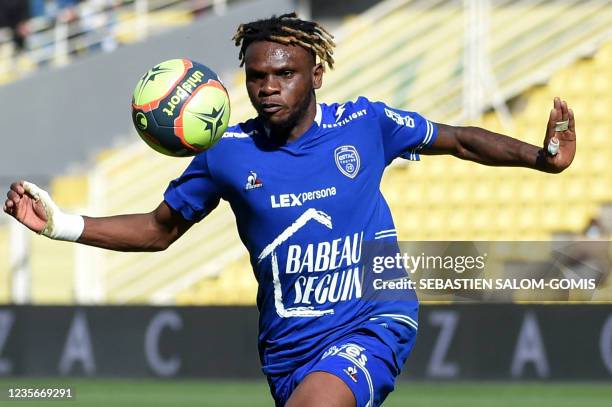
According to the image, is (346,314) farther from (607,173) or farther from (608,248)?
(607,173)

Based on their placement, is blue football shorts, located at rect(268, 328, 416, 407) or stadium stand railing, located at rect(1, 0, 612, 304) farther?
stadium stand railing, located at rect(1, 0, 612, 304)

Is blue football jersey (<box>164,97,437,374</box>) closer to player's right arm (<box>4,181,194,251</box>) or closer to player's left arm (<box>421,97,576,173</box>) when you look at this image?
player's right arm (<box>4,181,194,251</box>)

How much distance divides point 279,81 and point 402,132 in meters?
0.73

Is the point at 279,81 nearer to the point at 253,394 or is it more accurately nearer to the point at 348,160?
the point at 348,160

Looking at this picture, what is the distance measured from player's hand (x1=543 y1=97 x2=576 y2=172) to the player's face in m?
1.08

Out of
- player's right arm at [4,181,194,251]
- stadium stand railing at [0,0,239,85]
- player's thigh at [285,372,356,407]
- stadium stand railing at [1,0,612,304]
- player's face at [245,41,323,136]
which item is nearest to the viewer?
player's thigh at [285,372,356,407]

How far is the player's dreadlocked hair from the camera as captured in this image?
5.61 metres

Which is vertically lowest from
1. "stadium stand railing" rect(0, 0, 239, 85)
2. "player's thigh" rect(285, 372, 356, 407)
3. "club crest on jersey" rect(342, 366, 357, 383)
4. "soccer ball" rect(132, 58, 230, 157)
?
"player's thigh" rect(285, 372, 356, 407)

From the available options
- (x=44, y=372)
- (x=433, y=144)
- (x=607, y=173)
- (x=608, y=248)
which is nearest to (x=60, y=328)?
(x=44, y=372)

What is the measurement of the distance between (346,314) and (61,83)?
15.8 meters

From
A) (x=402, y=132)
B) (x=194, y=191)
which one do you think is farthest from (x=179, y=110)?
(x=402, y=132)

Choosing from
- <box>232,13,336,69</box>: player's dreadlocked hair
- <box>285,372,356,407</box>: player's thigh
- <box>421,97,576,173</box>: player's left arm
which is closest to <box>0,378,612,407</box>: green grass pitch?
<box>421,97,576,173</box>: player's left arm

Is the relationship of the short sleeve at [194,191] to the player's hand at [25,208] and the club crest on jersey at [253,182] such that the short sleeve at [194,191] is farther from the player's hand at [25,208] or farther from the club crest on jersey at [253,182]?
the player's hand at [25,208]

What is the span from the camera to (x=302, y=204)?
5.56 meters
